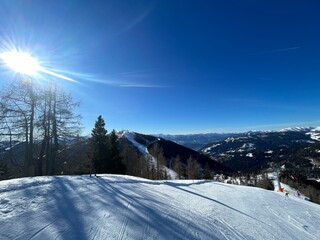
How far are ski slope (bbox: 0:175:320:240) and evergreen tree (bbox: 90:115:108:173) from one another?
999 inches

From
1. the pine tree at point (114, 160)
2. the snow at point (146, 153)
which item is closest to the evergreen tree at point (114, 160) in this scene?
the pine tree at point (114, 160)

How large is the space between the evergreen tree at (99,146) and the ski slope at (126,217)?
25375 millimetres

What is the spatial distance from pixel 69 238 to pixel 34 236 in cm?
79

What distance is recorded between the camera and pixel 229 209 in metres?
9.57

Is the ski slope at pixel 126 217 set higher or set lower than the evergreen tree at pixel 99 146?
lower

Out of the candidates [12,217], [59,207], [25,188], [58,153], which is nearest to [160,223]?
[59,207]

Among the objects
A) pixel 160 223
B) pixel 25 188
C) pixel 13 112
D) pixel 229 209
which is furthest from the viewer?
pixel 13 112

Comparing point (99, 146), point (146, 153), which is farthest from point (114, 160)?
point (146, 153)

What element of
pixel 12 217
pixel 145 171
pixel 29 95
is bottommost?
pixel 145 171

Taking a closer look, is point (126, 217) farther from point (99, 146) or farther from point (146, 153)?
point (146, 153)

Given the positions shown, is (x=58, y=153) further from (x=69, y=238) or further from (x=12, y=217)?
(x=69, y=238)

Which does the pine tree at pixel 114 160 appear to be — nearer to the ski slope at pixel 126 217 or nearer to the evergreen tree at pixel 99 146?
the evergreen tree at pixel 99 146

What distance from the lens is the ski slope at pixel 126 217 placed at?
5.59 m

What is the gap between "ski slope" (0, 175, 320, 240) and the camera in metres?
5.59
